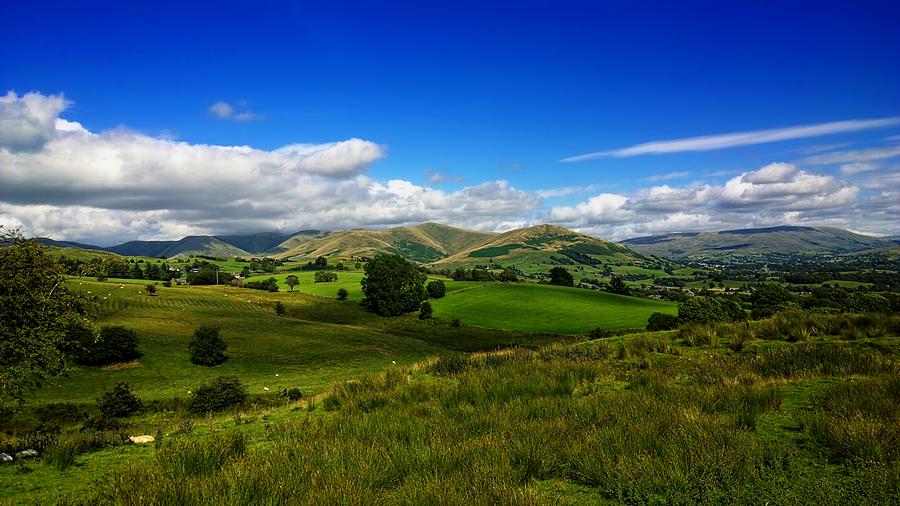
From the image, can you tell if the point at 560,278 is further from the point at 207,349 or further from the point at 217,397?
the point at 217,397

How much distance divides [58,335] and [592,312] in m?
93.8

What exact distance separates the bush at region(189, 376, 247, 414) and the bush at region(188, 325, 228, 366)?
20306 millimetres

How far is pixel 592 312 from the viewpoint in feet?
321

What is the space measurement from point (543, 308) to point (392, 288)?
3717 cm

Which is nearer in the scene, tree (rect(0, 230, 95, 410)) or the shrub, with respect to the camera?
tree (rect(0, 230, 95, 410))

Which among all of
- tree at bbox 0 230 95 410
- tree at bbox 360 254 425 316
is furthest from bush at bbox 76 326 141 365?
tree at bbox 360 254 425 316

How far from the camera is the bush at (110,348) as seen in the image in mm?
49344

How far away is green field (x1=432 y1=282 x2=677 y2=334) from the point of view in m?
90.3

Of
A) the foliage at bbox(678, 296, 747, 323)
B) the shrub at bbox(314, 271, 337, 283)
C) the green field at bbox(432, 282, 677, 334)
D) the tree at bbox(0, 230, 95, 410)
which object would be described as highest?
the tree at bbox(0, 230, 95, 410)

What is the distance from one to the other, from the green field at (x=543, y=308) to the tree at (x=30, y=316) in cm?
7861

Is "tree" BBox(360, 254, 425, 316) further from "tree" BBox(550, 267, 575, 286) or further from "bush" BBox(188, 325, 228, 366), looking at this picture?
"tree" BBox(550, 267, 575, 286)

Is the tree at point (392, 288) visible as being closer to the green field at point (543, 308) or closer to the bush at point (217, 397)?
the green field at point (543, 308)

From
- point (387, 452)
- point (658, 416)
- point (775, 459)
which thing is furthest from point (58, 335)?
point (775, 459)

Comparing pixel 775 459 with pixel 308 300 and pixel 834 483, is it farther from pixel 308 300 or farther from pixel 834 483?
pixel 308 300
